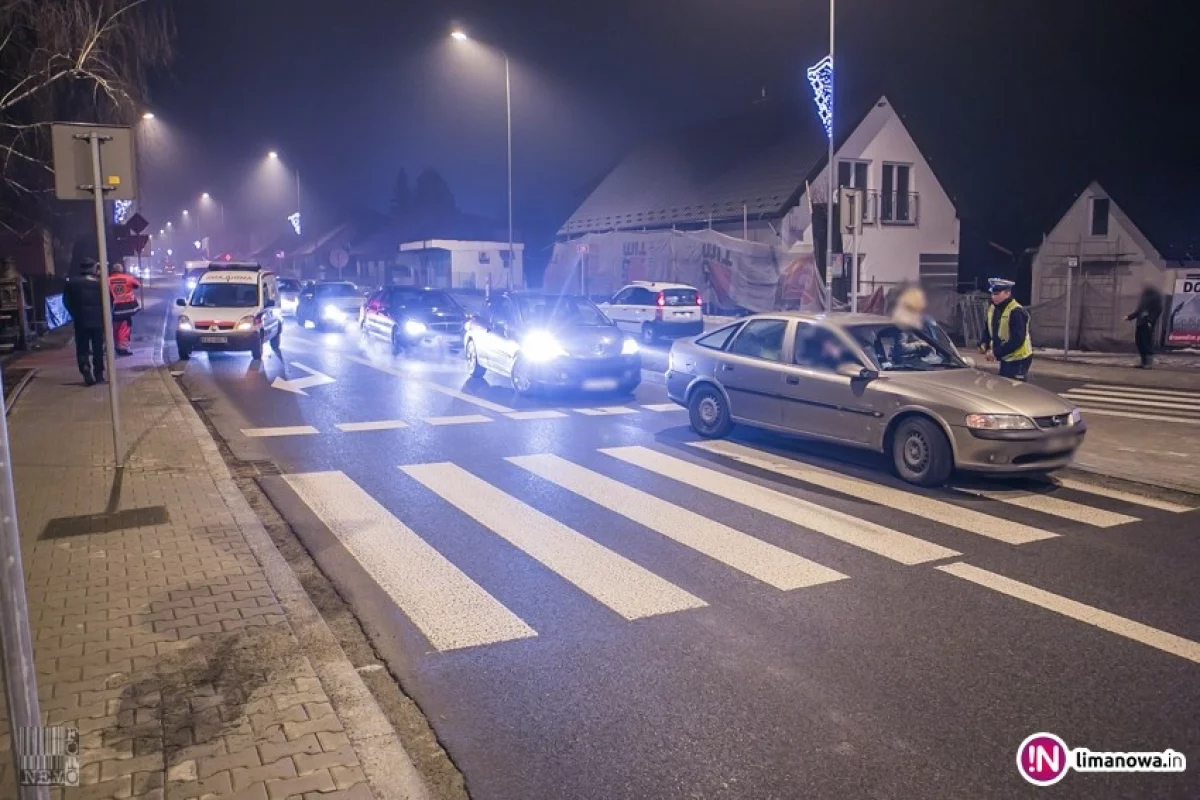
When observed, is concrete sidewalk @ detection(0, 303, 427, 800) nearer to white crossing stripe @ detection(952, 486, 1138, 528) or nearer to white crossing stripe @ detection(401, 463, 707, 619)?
white crossing stripe @ detection(401, 463, 707, 619)

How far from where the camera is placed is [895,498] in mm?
8273

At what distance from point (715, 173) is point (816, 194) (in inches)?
258

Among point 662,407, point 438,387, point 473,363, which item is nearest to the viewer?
point 662,407

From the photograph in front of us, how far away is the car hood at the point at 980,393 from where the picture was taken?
331 inches

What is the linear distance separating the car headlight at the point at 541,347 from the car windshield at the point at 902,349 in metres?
5.38

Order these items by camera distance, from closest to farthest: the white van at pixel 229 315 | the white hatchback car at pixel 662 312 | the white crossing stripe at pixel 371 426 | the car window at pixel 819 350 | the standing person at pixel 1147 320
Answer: the car window at pixel 819 350 < the white crossing stripe at pixel 371 426 < the standing person at pixel 1147 320 < the white van at pixel 229 315 < the white hatchback car at pixel 662 312

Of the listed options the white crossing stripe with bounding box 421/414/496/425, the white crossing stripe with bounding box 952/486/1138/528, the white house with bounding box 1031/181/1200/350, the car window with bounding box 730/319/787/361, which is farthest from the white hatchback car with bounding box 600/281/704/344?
the white crossing stripe with bounding box 952/486/1138/528

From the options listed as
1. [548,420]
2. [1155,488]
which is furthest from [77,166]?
[1155,488]

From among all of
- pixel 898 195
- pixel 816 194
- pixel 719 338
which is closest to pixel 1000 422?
pixel 719 338

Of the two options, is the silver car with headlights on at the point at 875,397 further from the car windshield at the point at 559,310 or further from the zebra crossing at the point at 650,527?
the car windshield at the point at 559,310

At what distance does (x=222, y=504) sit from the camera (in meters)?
7.84

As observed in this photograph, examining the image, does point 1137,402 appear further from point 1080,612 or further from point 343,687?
point 343,687

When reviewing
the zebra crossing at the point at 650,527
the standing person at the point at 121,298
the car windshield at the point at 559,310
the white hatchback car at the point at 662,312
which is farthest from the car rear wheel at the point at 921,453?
the white hatchback car at the point at 662,312

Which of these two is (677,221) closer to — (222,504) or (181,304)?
(181,304)
